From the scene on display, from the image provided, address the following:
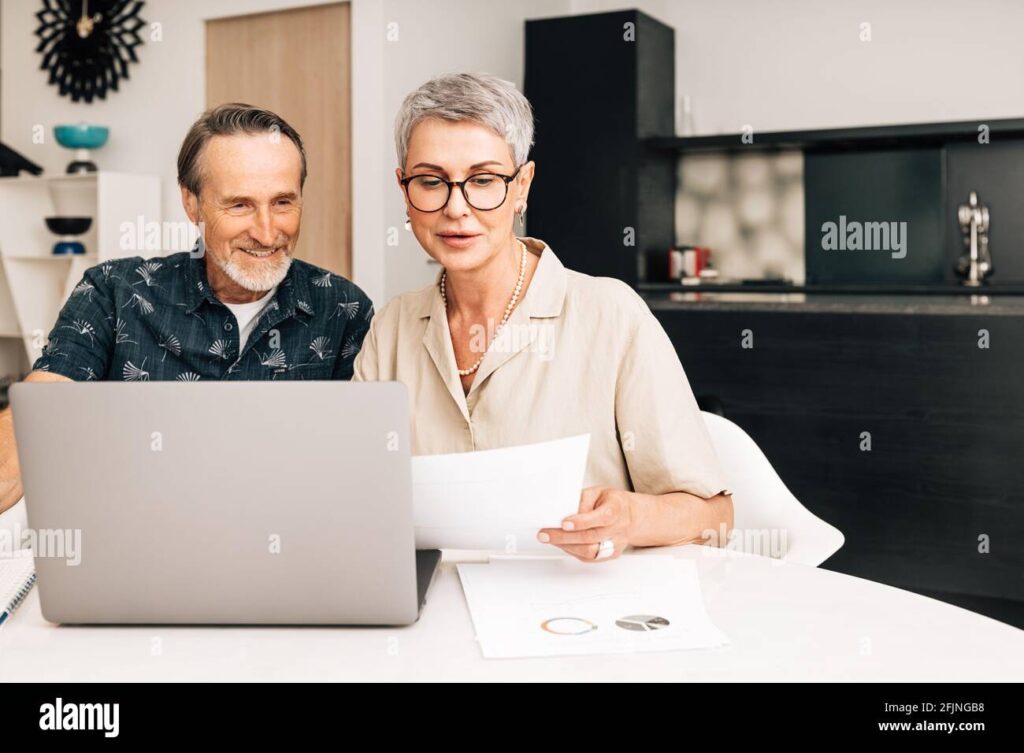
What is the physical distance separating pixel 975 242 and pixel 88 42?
14.2ft

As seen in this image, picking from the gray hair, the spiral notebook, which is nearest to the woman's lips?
the gray hair

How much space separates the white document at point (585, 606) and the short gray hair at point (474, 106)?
64cm

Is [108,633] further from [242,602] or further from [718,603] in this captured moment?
[718,603]

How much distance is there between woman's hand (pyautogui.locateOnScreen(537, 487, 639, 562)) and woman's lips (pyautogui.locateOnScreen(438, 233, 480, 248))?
1.55 ft

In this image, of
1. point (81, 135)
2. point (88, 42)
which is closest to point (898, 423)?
point (81, 135)

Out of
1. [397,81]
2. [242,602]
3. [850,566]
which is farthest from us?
[397,81]

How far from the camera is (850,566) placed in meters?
3.50

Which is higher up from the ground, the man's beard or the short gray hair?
the short gray hair

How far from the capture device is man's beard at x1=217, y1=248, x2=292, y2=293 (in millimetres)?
1991

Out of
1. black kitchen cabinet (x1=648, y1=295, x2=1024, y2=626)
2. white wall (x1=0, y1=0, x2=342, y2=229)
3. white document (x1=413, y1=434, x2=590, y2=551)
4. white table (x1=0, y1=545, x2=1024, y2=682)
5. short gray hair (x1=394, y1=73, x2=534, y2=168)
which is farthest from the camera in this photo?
white wall (x1=0, y1=0, x2=342, y2=229)

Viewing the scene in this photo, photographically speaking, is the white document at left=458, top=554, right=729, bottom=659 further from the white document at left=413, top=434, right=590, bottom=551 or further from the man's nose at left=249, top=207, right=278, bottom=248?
the man's nose at left=249, top=207, right=278, bottom=248
